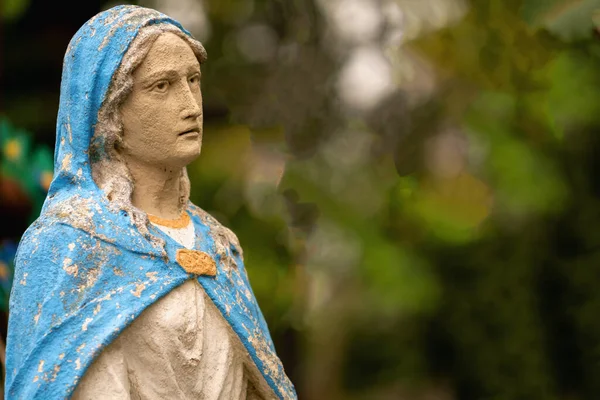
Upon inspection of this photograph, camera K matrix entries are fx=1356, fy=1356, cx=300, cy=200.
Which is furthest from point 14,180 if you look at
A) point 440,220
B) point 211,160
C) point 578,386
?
point 578,386

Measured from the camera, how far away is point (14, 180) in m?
10.9

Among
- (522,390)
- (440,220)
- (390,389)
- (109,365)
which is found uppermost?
(109,365)

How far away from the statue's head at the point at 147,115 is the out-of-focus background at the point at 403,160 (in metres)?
5.97

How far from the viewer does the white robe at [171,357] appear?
5.26 metres

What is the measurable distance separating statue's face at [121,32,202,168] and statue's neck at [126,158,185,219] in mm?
37

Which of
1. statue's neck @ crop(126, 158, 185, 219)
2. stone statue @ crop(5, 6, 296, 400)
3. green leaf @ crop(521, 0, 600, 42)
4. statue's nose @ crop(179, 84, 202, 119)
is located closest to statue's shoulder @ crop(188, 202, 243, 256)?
stone statue @ crop(5, 6, 296, 400)

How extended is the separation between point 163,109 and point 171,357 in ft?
3.39

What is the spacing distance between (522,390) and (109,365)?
8.49m

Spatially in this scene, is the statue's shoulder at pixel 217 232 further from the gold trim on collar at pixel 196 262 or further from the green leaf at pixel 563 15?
the green leaf at pixel 563 15

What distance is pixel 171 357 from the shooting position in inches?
212

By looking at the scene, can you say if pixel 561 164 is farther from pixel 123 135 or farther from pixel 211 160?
pixel 123 135

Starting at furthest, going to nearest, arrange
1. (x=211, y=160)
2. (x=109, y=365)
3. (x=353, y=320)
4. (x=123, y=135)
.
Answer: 1. (x=353, y=320)
2. (x=211, y=160)
3. (x=123, y=135)
4. (x=109, y=365)

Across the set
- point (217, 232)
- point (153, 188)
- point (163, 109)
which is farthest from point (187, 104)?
point (217, 232)

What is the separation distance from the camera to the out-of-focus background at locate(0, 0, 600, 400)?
12.2m
